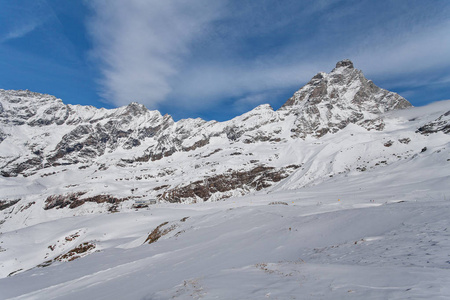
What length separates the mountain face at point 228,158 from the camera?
94.6 metres

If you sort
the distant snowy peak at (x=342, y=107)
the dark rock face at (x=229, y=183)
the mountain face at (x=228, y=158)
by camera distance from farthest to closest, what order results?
the distant snowy peak at (x=342, y=107), the dark rock face at (x=229, y=183), the mountain face at (x=228, y=158)

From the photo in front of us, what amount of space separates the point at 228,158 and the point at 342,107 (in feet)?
303

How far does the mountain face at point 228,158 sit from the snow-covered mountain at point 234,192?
2.66 ft

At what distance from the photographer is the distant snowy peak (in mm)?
153587

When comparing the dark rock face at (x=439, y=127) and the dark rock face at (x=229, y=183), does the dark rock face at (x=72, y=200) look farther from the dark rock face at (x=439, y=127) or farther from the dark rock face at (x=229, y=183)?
the dark rock face at (x=439, y=127)

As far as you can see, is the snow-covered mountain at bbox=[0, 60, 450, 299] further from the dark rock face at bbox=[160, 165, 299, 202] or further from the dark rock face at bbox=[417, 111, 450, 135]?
the dark rock face at bbox=[417, 111, 450, 135]

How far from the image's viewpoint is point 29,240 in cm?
3888

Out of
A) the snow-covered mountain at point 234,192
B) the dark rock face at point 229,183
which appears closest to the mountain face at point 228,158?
the dark rock face at point 229,183

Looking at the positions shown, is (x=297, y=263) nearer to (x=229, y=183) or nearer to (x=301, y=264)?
(x=301, y=264)

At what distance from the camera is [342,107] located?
167375 mm

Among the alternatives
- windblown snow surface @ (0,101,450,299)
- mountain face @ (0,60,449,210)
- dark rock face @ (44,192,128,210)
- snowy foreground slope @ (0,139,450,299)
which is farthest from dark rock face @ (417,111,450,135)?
dark rock face @ (44,192,128,210)

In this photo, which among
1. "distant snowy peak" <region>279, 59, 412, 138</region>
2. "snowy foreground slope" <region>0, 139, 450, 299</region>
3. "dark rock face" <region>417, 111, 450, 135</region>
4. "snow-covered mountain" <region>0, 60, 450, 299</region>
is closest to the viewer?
"snowy foreground slope" <region>0, 139, 450, 299</region>

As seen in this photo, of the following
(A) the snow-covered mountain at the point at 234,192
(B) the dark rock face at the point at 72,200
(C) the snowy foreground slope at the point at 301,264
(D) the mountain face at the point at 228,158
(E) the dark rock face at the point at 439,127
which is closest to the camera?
(C) the snowy foreground slope at the point at 301,264

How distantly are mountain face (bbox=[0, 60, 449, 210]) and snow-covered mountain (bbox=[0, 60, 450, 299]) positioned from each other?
2.66 feet
